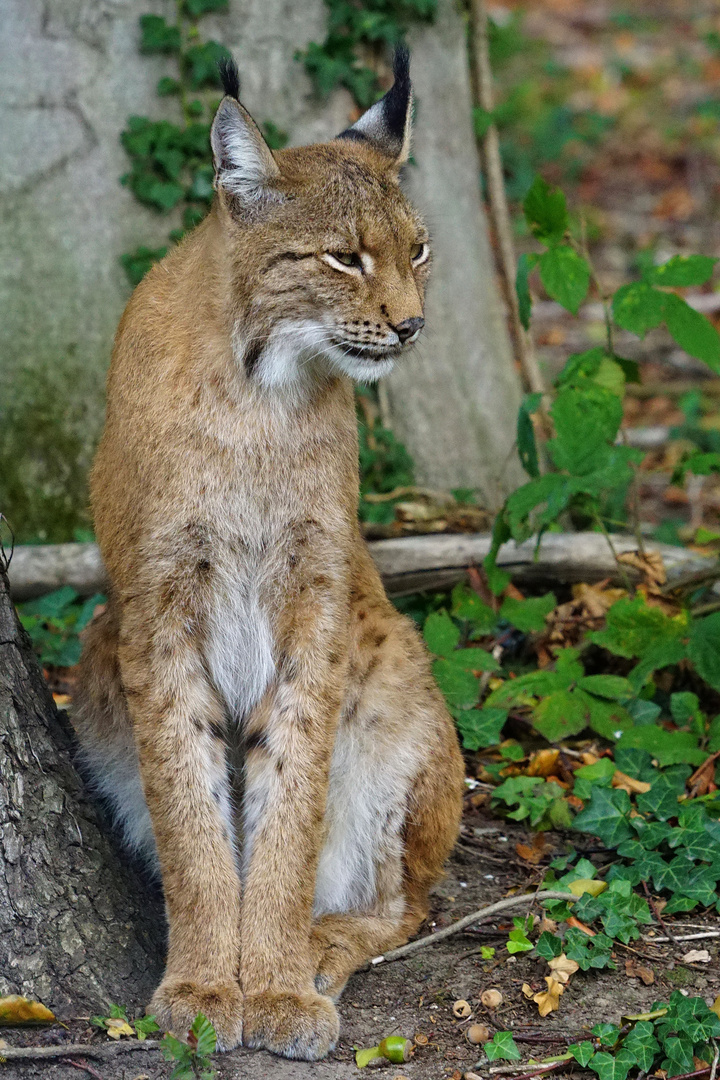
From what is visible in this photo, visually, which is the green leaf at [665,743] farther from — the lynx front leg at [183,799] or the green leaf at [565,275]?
the lynx front leg at [183,799]

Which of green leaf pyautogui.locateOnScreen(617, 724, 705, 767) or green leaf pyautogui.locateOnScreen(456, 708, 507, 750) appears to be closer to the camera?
green leaf pyautogui.locateOnScreen(617, 724, 705, 767)

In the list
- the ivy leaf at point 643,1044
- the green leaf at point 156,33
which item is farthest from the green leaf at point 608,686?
the green leaf at point 156,33

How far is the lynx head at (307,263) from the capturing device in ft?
10.4

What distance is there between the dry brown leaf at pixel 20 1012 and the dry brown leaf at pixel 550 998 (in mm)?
1218

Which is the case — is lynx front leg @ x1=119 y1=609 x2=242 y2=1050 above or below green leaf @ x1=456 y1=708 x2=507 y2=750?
above

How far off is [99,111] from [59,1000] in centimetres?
380

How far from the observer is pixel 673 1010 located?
294cm

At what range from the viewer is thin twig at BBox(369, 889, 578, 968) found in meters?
3.49

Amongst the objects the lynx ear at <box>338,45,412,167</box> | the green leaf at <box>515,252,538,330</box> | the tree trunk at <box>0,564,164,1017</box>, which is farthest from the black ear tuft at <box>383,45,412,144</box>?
the tree trunk at <box>0,564,164,1017</box>

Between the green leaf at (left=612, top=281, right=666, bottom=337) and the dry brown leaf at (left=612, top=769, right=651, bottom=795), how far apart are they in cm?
149

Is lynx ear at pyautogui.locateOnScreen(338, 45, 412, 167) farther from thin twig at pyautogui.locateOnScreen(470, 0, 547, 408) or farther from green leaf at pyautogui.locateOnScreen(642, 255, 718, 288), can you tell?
thin twig at pyautogui.locateOnScreen(470, 0, 547, 408)

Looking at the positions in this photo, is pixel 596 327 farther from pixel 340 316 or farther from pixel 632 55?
pixel 340 316

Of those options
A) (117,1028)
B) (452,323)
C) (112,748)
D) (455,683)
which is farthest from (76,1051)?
(452,323)

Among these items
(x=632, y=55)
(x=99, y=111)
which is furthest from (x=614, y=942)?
(x=632, y=55)
